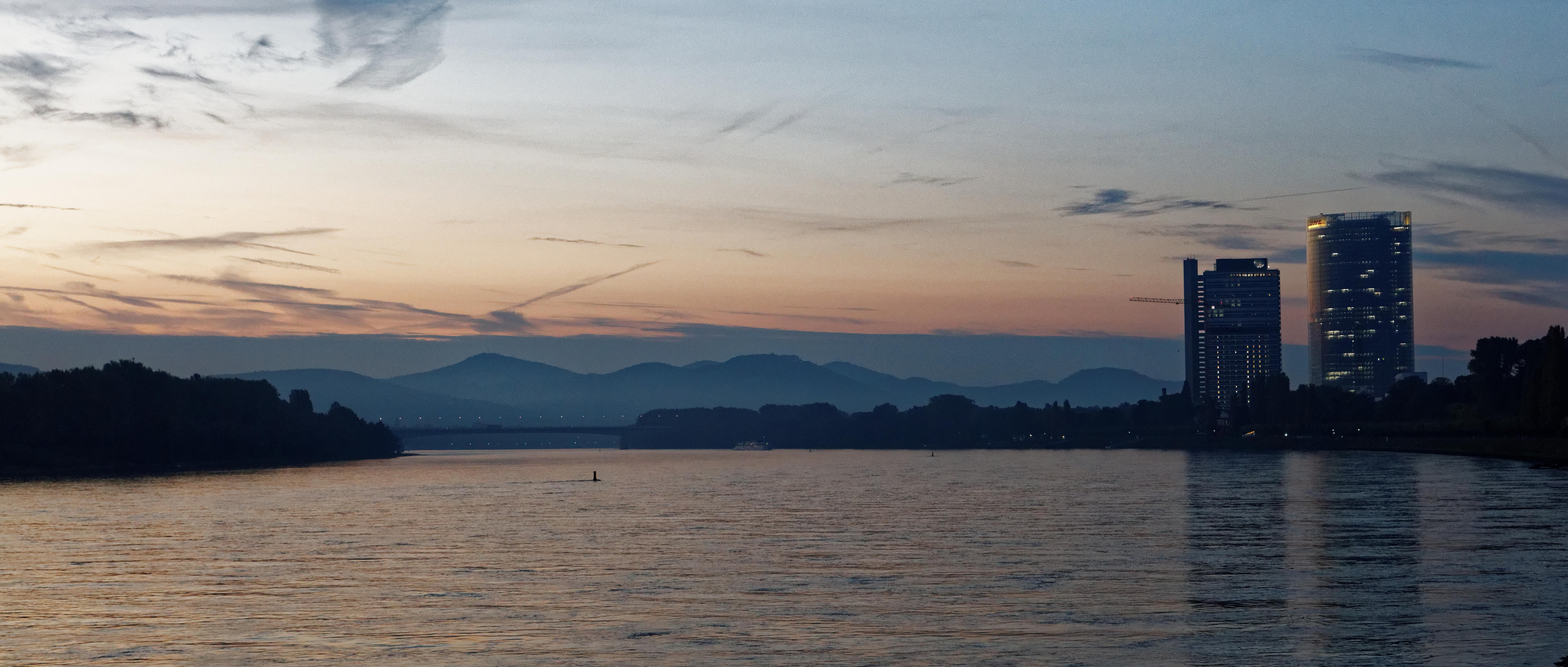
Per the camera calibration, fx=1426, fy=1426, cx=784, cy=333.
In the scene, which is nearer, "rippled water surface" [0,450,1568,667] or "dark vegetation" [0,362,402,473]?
"rippled water surface" [0,450,1568,667]

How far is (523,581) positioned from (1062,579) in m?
18.8

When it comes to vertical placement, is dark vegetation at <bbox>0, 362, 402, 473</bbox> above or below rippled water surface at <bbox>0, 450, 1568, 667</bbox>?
above

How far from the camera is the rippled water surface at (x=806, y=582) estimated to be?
1391 inches

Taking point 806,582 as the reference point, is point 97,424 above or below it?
above

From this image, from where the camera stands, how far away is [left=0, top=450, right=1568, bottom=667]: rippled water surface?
35.3 m

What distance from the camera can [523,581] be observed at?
50469mm

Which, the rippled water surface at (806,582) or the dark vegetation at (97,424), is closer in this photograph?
the rippled water surface at (806,582)

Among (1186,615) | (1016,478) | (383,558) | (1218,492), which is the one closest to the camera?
(1186,615)

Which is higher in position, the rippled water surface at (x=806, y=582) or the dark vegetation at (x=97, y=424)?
the dark vegetation at (x=97, y=424)

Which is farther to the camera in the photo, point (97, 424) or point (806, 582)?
point (97, 424)

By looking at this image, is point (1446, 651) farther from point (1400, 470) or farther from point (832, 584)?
point (1400, 470)

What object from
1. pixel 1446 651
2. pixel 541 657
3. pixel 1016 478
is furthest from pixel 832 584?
pixel 1016 478

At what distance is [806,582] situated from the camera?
4912 cm

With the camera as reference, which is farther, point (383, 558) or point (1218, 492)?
point (1218, 492)
